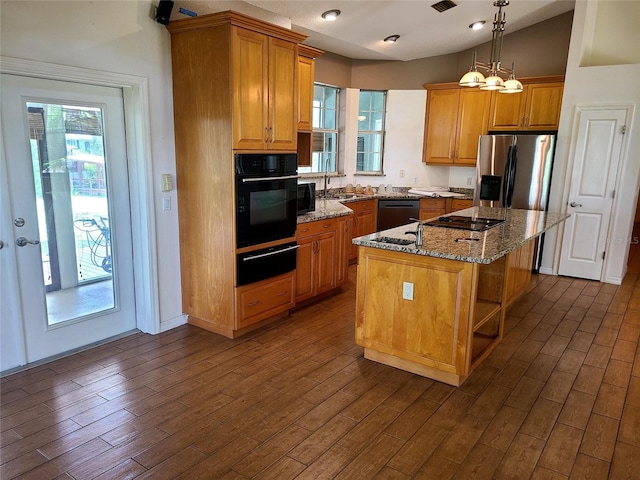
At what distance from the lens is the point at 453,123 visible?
6359 millimetres

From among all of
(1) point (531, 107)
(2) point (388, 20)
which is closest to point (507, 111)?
(1) point (531, 107)

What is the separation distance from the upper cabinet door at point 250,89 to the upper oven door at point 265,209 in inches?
12.0

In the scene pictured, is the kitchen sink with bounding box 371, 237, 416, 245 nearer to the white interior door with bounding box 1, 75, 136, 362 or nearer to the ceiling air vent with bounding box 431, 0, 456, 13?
the white interior door with bounding box 1, 75, 136, 362

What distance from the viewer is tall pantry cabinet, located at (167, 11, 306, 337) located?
3227 millimetres

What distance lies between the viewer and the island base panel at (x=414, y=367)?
115 inches

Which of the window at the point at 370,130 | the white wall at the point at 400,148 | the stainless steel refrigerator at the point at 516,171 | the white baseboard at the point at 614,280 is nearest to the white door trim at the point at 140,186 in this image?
the white wall at the point at 400,148

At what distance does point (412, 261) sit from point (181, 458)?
1.73 m

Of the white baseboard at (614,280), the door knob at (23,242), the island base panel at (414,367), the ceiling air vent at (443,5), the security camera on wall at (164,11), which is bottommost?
the island base panel at (414,367)

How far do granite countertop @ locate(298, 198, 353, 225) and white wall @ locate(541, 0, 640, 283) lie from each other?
2.74m

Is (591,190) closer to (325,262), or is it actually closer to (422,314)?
(325,262)

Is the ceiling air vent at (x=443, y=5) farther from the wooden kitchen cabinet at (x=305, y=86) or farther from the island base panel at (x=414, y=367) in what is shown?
the island base panel at (x=414, y=367)

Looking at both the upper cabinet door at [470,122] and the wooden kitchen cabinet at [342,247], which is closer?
the wooden kitchen cabinet at [342,247]

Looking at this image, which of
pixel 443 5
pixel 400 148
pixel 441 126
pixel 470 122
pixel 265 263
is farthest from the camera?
pixel 400 148

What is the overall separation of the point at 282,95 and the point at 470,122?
357 centimetres
